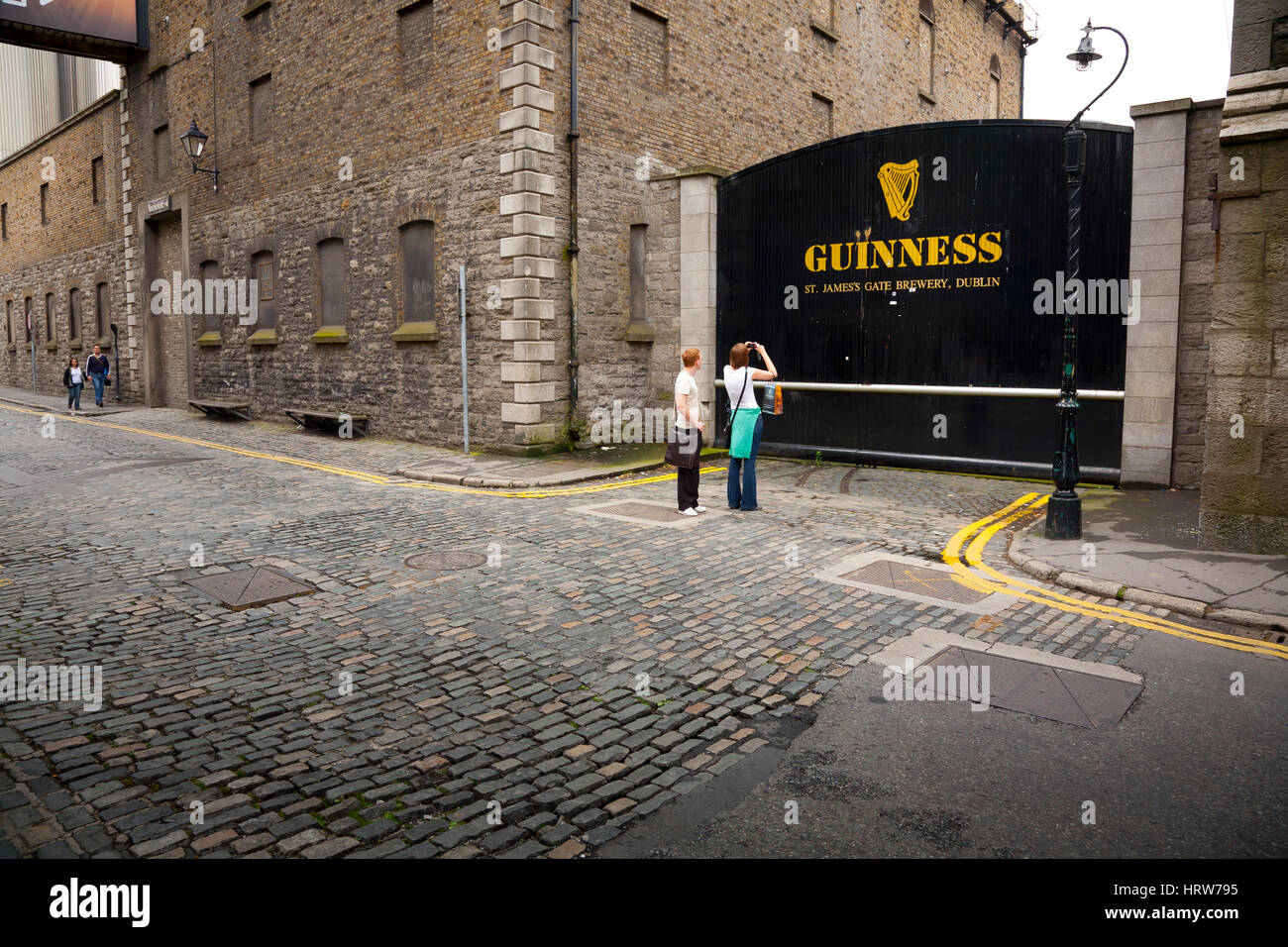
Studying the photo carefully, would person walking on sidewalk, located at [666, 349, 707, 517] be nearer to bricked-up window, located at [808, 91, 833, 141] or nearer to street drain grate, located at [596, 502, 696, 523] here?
street drain grate, located at [596, 502, 696, 523]

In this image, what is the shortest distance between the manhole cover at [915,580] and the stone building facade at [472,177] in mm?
8176

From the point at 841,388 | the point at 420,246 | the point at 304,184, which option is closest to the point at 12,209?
the point at 304,184

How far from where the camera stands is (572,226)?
15422 mm

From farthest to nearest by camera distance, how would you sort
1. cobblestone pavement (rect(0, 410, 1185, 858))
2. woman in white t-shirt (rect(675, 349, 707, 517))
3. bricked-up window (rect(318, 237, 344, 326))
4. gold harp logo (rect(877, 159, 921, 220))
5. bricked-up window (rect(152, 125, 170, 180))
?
bricked-up window (rect(152, 125, 170, 180)), bricked-up window (rect(318, 237, 344, 326)), gold harp logo (rect(877, 159, 921, 220)), woman in white t-shirt (rect(675, 349, 707, 517)), cobblestone pavement (rect(0, 410, 1185, 858))

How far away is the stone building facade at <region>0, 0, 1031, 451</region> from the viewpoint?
592 inches

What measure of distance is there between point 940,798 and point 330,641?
394 centimetres

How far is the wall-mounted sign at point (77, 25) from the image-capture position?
22.7 m

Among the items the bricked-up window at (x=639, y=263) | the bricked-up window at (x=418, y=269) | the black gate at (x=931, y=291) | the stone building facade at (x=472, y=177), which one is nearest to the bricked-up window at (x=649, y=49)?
the stone building facade at (x=472, y=177)

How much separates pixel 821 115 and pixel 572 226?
400 inches

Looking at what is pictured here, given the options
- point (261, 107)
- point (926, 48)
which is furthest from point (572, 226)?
point (926, 48)

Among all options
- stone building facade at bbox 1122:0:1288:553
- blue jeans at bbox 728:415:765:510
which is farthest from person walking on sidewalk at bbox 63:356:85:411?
stone building facade at bbox 1122:0:1288:553

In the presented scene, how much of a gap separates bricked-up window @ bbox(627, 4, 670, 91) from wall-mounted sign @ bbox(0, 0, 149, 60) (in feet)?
54.7
